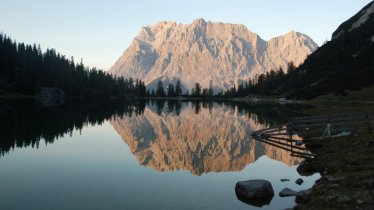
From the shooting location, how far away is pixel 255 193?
2019 centimetres

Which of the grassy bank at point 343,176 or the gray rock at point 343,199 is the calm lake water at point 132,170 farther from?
the gray rock at point 343,199

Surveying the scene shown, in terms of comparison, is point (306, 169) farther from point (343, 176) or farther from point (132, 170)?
point (132, 170)

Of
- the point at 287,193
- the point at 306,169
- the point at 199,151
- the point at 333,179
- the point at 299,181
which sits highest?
the point at 333,179

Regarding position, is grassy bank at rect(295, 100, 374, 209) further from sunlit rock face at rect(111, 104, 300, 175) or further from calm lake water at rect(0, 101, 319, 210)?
sunlit rock face at rect(111, 104, 300, 175)

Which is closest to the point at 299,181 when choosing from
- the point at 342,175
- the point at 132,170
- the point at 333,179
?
the point at 342,175

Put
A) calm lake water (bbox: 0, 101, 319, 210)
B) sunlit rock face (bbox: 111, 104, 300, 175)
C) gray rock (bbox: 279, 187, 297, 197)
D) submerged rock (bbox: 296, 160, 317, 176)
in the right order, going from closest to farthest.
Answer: calm lake water (bbox: 0, 101, 319, 210), gray rock (bbox: 279, 187, 297, 197), submerged rock (bbox: 296, 160, 317, 176), sunlit rock face (bbox: 111, 104, 300, 175)

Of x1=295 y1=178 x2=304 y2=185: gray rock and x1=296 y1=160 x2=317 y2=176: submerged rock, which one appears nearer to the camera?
x1=295 y1=178 x2=304 y2=185: gray rock

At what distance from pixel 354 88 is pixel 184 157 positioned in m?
118

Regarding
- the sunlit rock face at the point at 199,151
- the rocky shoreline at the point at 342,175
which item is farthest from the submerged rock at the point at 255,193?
the sunlit rock face at the point at 199,151

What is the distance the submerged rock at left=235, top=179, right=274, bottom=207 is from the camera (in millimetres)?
19859

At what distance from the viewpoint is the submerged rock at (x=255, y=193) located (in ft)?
65.2

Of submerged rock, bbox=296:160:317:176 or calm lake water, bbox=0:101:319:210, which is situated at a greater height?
submerged rock, bbox=296:160:317:176

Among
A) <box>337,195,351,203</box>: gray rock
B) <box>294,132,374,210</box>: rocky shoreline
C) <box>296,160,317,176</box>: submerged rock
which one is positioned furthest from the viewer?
<box>296,160,317,176</box>: submerged rock

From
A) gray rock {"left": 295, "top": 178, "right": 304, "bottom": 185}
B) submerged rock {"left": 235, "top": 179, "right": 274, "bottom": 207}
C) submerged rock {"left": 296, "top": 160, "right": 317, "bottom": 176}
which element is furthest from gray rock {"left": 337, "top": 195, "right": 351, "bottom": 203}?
submerged rock {"left": 296, "top": 160, "right": 317, "bottom": 176}
